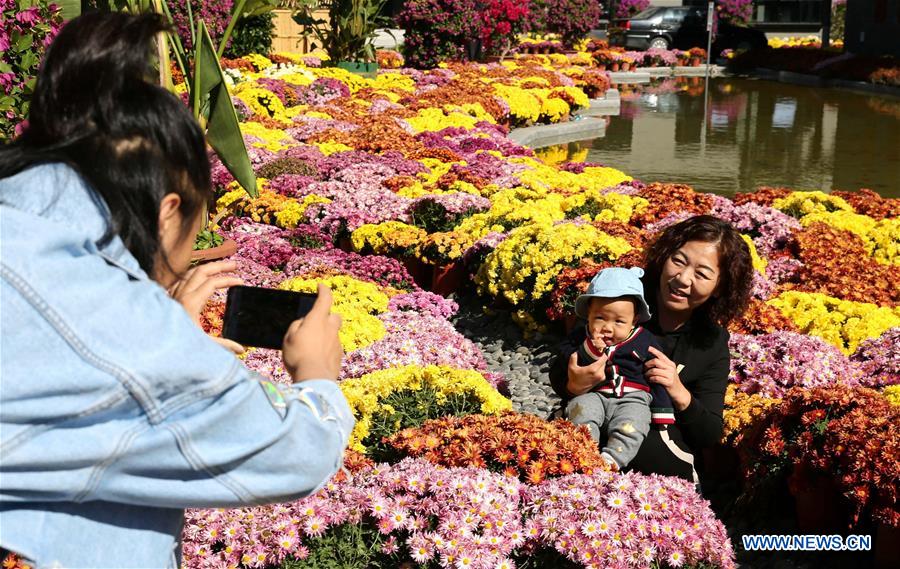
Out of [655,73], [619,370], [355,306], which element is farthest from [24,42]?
[655,73]

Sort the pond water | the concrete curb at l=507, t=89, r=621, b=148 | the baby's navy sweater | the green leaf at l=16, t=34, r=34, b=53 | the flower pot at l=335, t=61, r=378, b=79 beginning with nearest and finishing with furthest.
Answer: the baby's navy sweater → the green leaf at l=16, t=34, r=34, b=53 → the pond water → the concrete curb at l=507, t=89, r=621, b=148 → the flower pot at l=335, t=61, r=378, b=79

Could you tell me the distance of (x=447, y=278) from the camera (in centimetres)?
636

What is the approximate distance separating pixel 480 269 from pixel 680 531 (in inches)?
133

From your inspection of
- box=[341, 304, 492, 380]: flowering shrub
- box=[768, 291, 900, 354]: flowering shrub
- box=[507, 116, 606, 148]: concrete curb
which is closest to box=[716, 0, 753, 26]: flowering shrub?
box=[507, 116, 606, 148]: concrete curb

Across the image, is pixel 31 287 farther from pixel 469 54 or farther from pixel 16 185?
pixel 469 54

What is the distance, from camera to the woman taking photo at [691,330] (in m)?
3.47

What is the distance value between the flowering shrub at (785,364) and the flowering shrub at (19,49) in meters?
3.48

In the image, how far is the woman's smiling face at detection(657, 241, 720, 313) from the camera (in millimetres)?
3578

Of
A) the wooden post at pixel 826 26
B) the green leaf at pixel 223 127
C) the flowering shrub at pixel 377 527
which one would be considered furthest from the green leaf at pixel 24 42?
the wooden post at pixel 826 26

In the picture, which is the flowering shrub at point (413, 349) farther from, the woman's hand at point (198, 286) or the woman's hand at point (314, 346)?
the woman's hand at point (314, 346)

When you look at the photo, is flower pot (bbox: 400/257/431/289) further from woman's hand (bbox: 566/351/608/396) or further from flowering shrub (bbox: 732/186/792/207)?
woman's hand (bbox: 566/351/608/396)

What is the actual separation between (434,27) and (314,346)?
19066mm

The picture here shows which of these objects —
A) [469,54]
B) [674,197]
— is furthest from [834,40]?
[674,197]

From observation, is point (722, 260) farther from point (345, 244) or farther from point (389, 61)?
point (389, 61)
